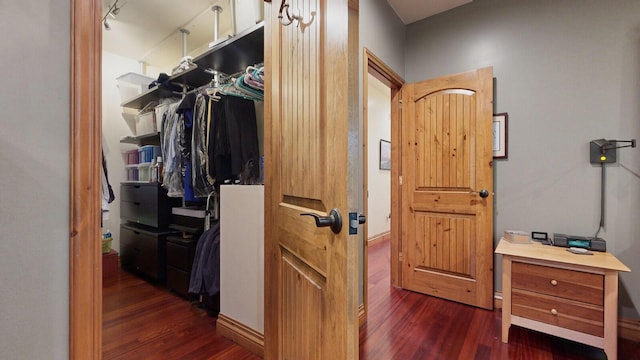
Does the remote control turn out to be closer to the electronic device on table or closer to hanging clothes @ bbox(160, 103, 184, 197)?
the electronic device on table

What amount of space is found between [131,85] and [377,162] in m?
3.77

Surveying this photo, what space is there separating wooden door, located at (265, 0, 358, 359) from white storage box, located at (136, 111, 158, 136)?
234cm

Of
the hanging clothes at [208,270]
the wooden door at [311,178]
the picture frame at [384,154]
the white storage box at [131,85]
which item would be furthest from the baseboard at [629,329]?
the white storage box at [131,85]

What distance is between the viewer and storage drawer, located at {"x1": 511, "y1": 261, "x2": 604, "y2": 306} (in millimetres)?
1538

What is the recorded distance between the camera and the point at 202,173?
2.20m

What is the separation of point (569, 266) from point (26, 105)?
2576 mm

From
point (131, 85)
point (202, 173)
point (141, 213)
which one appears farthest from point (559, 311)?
point (131, 85)

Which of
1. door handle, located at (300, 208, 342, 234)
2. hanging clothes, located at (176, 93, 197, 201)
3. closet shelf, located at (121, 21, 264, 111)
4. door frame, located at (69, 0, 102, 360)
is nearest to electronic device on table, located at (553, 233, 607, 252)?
door handle, located at (300, 208, 342, 234)

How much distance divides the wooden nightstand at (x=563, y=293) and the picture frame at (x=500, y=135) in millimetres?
812

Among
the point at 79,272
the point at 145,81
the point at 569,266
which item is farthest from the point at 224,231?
the point at 145,81

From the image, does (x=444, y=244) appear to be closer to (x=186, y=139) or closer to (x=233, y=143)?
(x=233, y=143)

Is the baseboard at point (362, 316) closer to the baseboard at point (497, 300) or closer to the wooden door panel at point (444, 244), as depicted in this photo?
the wooden door panel at point (444, 244)

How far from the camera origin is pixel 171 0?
2424 mm

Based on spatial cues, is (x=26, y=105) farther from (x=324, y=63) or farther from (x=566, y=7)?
(x=566, y=7)
